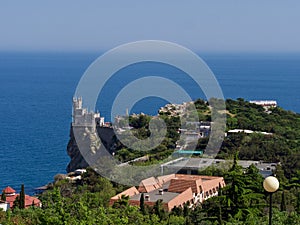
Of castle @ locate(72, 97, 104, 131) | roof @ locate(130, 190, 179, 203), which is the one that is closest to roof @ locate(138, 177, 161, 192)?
roof @ locate(130, 190, 179, 203)

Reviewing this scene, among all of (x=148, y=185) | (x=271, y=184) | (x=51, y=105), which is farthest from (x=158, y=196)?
(x=51, y=105)

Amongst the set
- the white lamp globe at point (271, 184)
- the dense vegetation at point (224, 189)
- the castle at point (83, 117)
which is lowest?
the white lamp globe at point (271, 184)

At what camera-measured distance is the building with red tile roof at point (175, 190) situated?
1236 centimetres

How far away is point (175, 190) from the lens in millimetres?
13406

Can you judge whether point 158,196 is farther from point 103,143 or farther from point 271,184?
point 271,184

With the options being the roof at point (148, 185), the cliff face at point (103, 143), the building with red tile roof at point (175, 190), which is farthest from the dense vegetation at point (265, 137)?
the cliff face at point (103, 143)

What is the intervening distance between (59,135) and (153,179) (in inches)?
615

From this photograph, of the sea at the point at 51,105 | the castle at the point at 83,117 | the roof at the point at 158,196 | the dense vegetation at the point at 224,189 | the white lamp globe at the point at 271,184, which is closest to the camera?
the white lamp globe at the point at 271,184

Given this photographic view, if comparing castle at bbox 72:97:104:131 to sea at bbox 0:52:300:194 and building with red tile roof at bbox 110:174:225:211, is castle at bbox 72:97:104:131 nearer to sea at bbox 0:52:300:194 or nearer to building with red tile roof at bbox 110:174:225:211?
sea at bbox 0:52:300:194

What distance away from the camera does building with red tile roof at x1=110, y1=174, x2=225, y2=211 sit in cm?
1236

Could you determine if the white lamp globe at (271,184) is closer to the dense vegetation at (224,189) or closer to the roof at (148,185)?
the dense vegetation at (224,189)

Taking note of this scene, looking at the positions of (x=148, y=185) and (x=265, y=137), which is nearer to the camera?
(x=148, y=185)

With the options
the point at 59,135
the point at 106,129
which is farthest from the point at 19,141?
the point at 106,129

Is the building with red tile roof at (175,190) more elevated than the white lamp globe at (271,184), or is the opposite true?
the building with red tile roof at (175,190)
